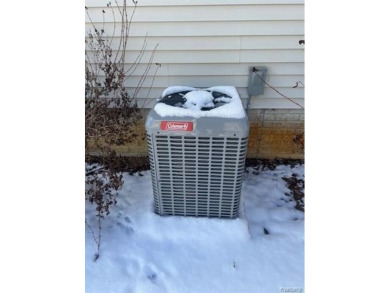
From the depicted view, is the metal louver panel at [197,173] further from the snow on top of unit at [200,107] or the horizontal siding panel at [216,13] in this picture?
the horizontal siding panel at [216,13]

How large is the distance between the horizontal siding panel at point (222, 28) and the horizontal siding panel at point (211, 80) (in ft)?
1.18

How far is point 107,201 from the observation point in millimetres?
2336

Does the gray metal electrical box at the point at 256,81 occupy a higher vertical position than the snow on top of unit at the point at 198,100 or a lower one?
higher

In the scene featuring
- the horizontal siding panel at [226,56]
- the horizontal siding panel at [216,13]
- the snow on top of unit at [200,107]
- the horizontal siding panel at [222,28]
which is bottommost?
the snow on top of unit at [200,107]

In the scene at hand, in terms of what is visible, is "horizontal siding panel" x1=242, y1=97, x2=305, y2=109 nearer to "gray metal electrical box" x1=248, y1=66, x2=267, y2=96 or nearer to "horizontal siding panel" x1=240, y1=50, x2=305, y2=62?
"gray metal electrical box" x1=248, y1=66, x2=267, y2=96

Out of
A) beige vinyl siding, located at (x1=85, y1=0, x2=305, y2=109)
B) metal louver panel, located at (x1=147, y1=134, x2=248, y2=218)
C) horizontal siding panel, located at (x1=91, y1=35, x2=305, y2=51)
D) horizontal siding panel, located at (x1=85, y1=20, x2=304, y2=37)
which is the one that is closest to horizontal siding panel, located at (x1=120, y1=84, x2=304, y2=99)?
beige vinyl siding, located at (x1=85, y1=0, x2=305, y2=109)

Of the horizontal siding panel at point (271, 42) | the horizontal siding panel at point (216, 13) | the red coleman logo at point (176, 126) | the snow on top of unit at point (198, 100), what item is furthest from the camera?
the horizontal siding panel at point (271, 42)

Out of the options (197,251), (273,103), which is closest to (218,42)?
(273,103)

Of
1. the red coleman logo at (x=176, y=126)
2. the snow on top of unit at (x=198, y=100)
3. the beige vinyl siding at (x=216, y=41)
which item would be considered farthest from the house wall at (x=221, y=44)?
the red coleman logo at (x=176, y=126)

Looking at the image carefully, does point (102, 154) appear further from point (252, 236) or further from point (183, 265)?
point (252, 236)

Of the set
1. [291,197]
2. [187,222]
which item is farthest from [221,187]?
[291,197]

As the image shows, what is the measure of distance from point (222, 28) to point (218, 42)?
0.36 feet

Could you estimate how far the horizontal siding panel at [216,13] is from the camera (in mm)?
2240

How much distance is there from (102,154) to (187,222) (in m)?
1.24
